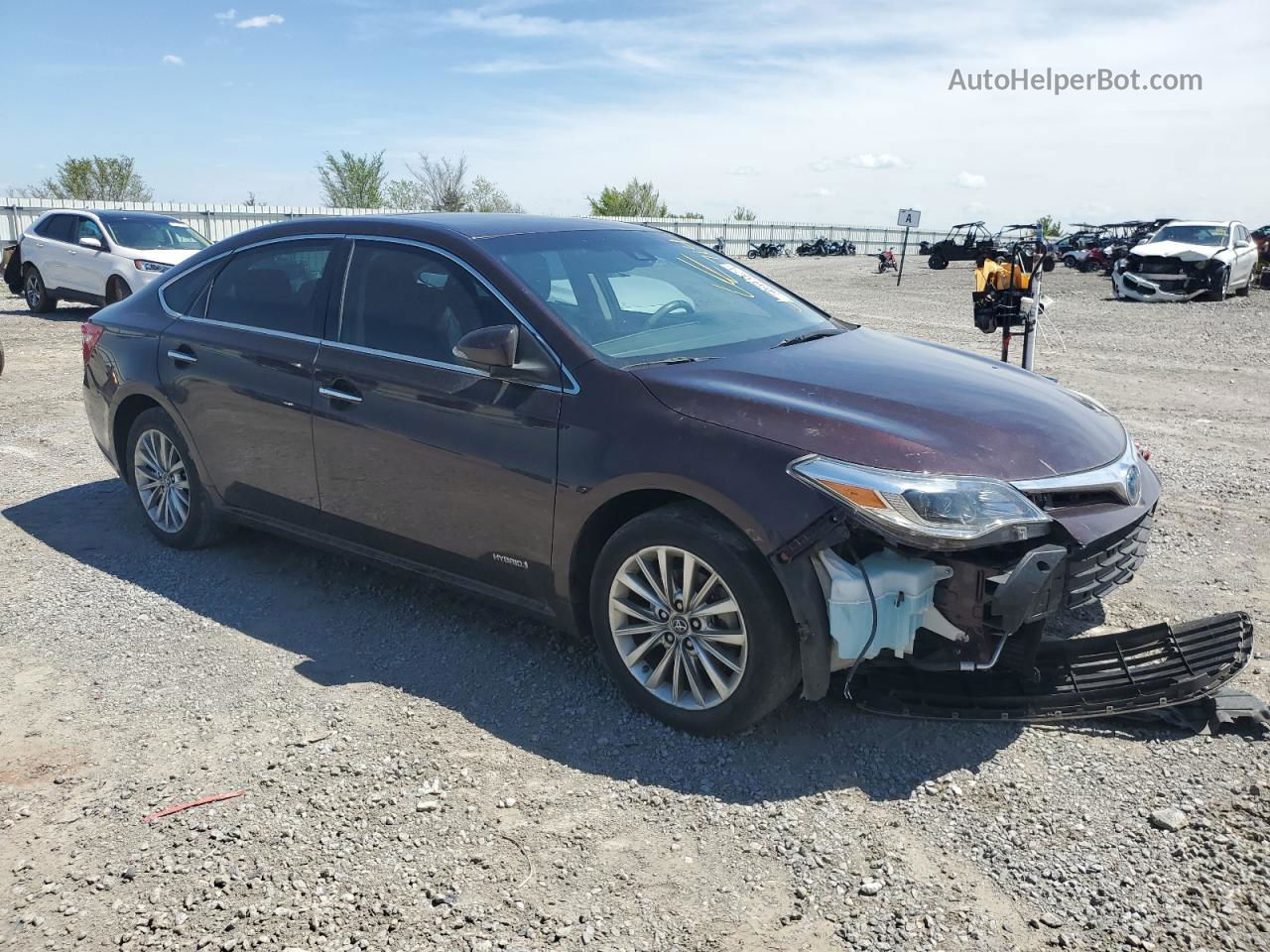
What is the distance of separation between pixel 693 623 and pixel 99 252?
1495 centimetres

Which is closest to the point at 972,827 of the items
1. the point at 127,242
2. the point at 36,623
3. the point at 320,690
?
the point at 320,690

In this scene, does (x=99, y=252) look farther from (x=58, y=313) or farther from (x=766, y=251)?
(x=766, y=251)

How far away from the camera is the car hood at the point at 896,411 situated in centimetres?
328

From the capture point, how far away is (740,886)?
2.83 m

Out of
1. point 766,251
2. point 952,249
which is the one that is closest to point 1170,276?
point 952,249

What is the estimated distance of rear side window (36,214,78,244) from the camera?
1612cm

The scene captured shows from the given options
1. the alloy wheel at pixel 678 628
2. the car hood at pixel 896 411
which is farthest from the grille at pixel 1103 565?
the alloy wheel at pixel 678 628

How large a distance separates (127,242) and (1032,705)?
1543cm

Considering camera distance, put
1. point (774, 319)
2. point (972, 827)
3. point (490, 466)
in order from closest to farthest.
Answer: point (972, 827) → point (490, 466) → point (774, 319)

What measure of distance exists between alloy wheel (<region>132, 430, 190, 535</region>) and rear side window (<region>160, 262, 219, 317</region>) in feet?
2.18

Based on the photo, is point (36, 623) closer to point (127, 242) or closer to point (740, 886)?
point (740, 886)

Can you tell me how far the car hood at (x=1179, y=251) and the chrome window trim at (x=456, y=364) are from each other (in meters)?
21.2

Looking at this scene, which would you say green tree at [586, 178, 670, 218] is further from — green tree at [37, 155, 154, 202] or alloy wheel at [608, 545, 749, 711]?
alloy wheel at [608, 545, 749, 711]

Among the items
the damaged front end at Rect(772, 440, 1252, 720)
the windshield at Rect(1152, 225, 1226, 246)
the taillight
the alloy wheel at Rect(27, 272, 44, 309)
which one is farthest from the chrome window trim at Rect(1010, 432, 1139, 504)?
the windshield at Rect(1152, 225, 1226, 246)
